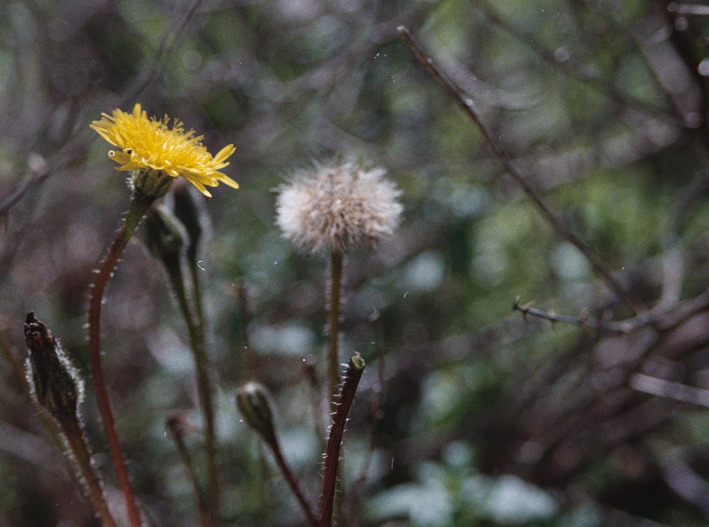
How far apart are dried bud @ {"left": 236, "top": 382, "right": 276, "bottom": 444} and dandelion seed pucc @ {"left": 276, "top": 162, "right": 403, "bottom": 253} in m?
0.25

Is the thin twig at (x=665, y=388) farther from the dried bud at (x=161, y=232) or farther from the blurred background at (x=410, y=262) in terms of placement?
the dried bud at (x=161, y=232)

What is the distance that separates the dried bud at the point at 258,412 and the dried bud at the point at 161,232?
1.00ft

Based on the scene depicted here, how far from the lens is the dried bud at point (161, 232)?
1.20 meters

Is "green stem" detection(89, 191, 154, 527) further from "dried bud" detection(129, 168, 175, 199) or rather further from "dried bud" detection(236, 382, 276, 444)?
"dried bud" detection(236, 382, 276, 444)

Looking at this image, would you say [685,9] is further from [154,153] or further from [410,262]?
[154,153]

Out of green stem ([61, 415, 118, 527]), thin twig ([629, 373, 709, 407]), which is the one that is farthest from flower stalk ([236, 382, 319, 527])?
thin twig ([629, 373, 709, 407])

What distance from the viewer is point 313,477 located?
1709 millimetres

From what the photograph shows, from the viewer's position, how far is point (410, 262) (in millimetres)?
2170

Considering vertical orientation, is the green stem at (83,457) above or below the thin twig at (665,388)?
below

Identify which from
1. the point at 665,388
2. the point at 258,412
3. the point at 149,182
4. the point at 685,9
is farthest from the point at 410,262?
the point at 149,182

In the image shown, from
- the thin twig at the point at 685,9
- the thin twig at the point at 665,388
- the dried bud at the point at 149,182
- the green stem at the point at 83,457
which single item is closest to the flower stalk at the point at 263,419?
the green stem at the point at 83,457

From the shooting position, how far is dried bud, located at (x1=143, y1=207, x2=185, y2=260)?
3.93ft

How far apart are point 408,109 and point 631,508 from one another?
4.79 feet

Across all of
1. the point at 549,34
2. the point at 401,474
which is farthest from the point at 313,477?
the point at 549,34
